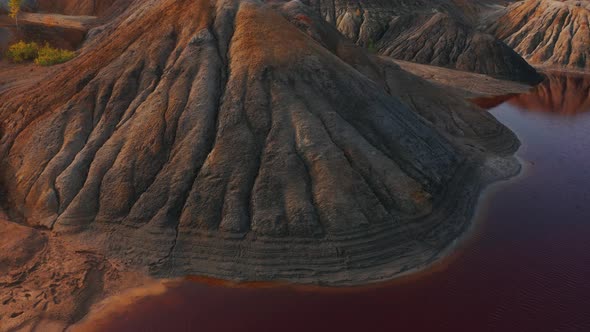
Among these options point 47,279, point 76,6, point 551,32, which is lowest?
point 47,279

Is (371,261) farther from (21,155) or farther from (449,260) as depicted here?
(21,155)

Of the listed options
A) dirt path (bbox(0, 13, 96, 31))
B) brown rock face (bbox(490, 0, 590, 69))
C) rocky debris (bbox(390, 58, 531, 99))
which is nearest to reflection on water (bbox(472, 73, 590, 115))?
rocky debris (bbox(390, 58, 531, 99))

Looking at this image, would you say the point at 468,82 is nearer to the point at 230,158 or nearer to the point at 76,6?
the point at 230,158

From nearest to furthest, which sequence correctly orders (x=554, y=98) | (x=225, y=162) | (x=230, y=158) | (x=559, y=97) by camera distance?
(x=225, y=162), (x=230, y=158), (x=554, y=98), (x=559, y=97)

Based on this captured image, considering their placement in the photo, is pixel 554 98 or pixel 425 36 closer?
pixel 554 98

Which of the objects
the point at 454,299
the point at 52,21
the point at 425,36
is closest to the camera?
the point at 454,299

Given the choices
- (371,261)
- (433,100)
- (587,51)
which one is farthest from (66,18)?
(587,51)

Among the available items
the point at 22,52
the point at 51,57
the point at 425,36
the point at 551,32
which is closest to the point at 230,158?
the point at 51,57

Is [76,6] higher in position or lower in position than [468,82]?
higher
